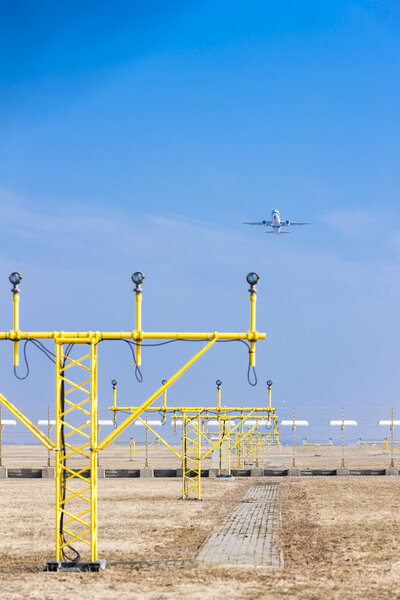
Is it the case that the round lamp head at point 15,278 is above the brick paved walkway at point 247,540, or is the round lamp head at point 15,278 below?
above

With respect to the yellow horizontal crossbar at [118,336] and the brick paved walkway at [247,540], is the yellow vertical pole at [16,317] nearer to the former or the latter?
the yellow horizontal crossbar at [118,336]

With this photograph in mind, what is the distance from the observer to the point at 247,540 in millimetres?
20047

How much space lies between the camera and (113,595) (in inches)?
531

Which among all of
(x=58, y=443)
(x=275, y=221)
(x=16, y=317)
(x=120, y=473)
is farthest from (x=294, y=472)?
(x=275, y=221)

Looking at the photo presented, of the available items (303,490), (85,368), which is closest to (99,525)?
(85,368)

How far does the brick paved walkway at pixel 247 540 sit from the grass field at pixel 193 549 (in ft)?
1.17

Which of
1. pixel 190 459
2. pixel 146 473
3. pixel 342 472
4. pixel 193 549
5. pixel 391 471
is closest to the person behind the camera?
pixel 193 549

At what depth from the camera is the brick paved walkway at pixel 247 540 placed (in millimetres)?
17016

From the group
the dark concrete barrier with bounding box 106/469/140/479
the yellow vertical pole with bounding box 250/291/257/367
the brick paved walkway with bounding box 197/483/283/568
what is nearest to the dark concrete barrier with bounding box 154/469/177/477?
the dark concrete barrier with bounding box 106/469/140/479

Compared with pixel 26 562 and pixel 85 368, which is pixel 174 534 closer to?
pixel 26 562

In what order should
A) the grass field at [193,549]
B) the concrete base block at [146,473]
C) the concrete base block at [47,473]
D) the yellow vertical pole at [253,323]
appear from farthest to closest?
the concrete base block at [47,473], the concrete base block at [146,473], the yellow vertical pole at [253,323], the grass field at [193,549]

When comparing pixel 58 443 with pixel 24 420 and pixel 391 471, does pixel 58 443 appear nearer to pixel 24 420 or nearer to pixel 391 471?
pixel 24 420

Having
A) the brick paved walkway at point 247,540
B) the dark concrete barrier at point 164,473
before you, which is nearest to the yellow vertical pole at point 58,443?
the brick paved walkway at point 247,540

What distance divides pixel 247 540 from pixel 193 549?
6.62ft
